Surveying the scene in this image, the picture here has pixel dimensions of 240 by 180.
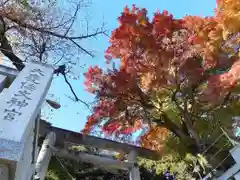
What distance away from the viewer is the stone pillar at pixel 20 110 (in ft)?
7.48

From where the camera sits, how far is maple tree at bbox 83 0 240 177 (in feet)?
22.0

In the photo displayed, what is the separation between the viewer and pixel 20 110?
277cm

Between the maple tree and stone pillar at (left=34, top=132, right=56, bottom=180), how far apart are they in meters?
1.21

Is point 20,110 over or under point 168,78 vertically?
under

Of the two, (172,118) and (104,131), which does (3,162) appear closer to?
(104,131)

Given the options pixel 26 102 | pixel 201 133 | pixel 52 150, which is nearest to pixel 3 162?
pixel 26 102

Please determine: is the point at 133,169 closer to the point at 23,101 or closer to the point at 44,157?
the point at 44,157

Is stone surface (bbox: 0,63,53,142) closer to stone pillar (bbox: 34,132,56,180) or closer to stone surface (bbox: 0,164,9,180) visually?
stone surface (bbox: 0,164,9,180)

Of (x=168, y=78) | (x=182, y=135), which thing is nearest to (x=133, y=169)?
(x=182, y=135)

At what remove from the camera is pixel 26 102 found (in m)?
2.94

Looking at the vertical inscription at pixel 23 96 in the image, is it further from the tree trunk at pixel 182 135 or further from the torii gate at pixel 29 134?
the tree trunk at pixel 182 135

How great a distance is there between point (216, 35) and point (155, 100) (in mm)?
1973

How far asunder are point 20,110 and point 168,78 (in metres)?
4.49

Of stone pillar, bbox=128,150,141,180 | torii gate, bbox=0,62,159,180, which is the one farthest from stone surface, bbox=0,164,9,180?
stone pillar, bbox=128,150,141,180
